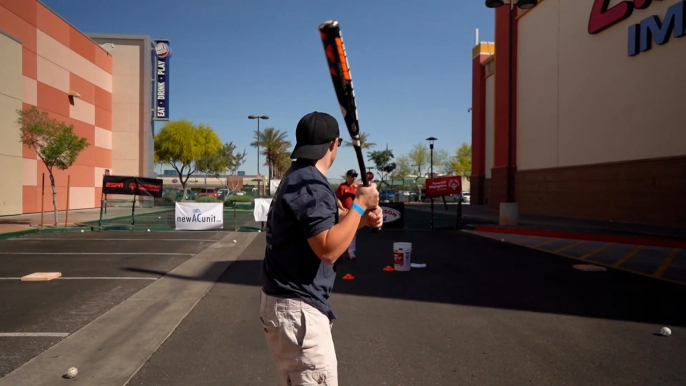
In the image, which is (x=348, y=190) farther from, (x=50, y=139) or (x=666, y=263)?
(x=50, y=139)

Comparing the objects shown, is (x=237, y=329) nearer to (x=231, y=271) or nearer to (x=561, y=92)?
(x=231, y=271)

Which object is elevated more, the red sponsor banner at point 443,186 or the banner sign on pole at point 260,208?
the red sponsor banner at point 443,186

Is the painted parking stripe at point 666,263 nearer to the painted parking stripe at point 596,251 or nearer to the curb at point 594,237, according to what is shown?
the curb at point 594,237

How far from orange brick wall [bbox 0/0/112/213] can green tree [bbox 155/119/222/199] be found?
29.9 ft

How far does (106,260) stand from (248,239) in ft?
18.1

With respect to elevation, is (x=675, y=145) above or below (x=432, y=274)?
above

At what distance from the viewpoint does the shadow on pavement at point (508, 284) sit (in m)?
6.85

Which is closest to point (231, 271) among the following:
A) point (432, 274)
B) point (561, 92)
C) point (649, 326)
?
point (432, 274)

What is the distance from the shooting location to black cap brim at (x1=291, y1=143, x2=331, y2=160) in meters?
2.39

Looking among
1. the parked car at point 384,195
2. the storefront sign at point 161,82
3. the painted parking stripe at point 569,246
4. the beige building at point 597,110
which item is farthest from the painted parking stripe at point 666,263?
the storefront sign at point 161,82

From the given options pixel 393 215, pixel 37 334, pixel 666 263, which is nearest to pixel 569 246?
pixel 666 263

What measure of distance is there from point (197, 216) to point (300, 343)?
16.7 meters

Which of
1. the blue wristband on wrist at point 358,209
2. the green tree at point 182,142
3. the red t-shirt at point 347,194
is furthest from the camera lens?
the green tree at point 182,142

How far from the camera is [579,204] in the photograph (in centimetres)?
2269
